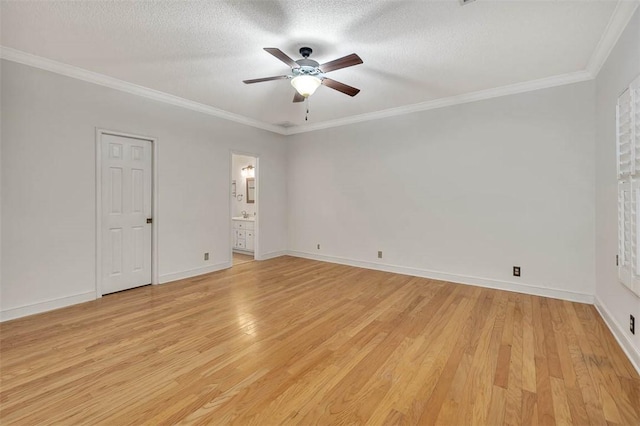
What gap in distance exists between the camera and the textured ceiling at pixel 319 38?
2.26 m

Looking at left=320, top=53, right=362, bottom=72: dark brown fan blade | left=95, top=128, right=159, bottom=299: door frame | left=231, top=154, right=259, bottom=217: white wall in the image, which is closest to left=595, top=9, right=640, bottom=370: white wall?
left=320, top=53, right=362, bottom=72: dark brown fan blade

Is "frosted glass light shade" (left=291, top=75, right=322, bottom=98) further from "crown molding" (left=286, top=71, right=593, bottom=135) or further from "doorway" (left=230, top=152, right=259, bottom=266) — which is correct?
"doorway" (left=230, top=152, right=259, bottom=266)

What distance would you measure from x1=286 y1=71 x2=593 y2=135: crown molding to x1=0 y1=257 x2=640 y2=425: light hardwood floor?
8.72ft

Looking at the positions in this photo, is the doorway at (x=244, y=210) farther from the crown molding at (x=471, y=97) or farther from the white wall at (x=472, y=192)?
the crown molding at (x=471, y=97)

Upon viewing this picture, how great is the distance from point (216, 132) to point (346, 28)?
3.13 metres

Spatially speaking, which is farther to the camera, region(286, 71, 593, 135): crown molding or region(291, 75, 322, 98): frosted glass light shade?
region(286, 71, 593, 135): crown molding

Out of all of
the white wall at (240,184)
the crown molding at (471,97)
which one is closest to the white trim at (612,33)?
the crown molding at (471,97)

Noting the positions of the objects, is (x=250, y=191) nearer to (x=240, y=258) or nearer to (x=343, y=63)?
(x=240, y=258)

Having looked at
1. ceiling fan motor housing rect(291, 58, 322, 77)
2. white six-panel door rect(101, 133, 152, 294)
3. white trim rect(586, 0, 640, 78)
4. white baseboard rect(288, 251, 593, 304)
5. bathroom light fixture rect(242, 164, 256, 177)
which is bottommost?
white baseboard rect(288, 251, 593, 304)

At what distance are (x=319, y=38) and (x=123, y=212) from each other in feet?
10.9

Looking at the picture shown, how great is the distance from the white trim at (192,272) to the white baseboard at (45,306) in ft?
2.90

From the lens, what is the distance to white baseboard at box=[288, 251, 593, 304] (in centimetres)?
351

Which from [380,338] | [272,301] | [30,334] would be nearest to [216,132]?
[272,301]

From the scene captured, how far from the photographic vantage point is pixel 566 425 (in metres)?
1.58
